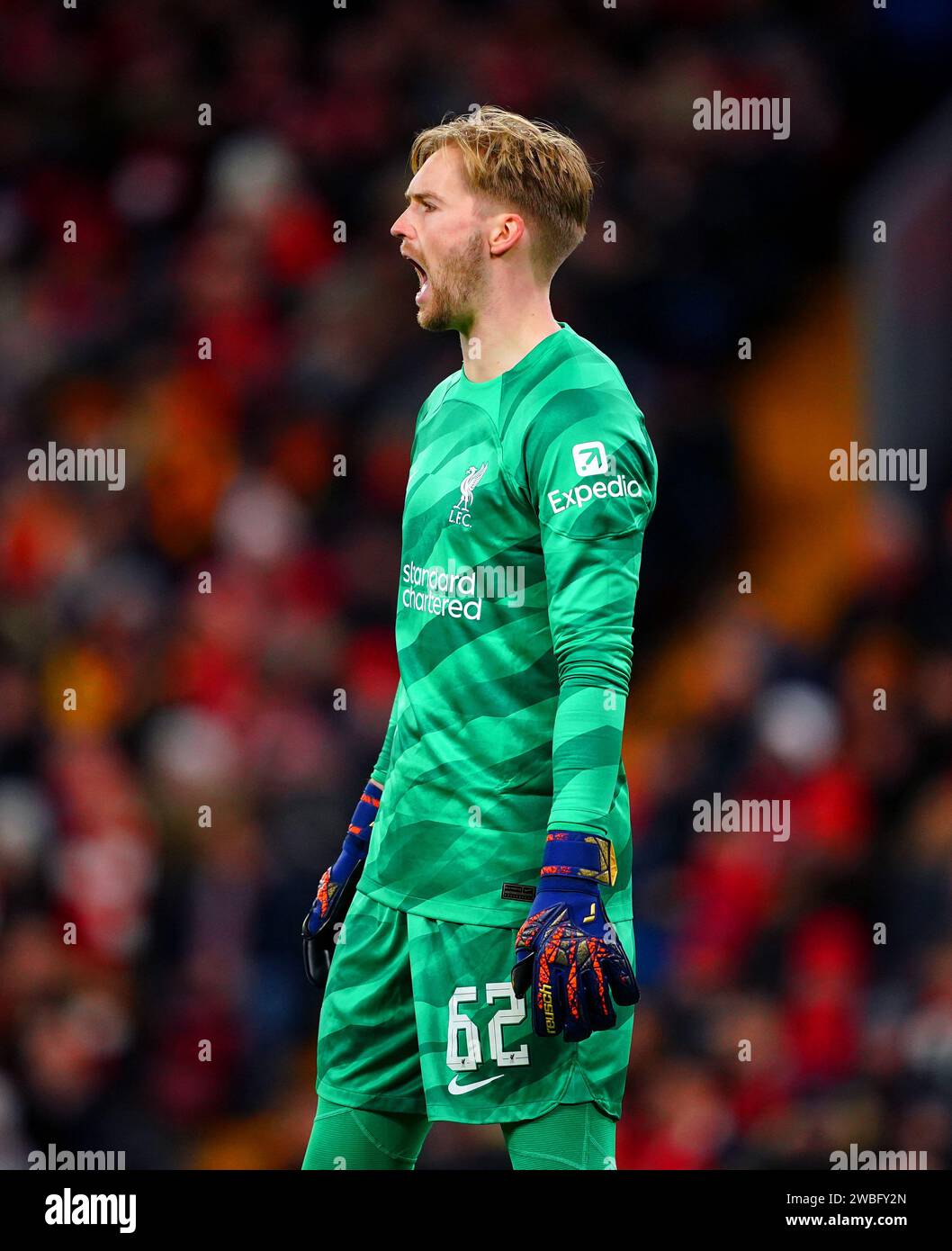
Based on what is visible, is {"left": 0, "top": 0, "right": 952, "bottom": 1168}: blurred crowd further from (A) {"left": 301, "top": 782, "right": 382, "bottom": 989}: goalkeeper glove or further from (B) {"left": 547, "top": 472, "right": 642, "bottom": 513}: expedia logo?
(B) {"left": 547, "top": 472, "right": 642, "bottom": 513}: expedia logo

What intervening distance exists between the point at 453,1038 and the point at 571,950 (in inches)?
12.2

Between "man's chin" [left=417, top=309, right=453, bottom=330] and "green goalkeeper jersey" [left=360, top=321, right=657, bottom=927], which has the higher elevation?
"man's chin" [left=417, top=309, right=453, bottom=330]

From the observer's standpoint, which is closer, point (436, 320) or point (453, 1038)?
point (453, 1038)

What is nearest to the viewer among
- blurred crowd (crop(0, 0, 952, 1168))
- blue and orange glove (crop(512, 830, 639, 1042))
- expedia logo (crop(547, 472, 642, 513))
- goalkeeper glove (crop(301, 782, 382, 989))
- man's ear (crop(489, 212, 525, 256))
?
blue and orange glove (crop(512, 830, 639, 1042))

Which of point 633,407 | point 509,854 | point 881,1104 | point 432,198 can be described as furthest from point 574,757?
point 881,1104

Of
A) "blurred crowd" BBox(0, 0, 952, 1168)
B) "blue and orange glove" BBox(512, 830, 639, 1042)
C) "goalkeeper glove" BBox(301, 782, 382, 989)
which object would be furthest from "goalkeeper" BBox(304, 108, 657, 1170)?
"blurred crowd" BBox(0, 0, 952, 1168)

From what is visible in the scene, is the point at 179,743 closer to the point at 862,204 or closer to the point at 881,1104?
the point at 881,1104

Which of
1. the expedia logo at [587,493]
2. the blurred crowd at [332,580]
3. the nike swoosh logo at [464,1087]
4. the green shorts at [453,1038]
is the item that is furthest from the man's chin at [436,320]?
the blurred crowd at [332,580]

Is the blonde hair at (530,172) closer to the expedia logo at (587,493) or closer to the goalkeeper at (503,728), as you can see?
the goalkeeper at (503,728)

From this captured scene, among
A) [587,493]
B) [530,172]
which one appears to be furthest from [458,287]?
[587,493]

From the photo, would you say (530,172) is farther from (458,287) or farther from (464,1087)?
(464,1087)

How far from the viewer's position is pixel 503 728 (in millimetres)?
2402

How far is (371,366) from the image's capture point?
19.4ft

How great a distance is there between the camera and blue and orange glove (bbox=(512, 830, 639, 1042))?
217cm
